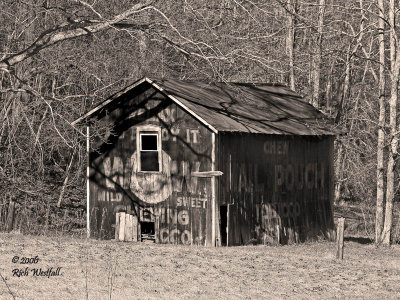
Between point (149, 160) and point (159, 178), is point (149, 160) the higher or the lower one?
the higher one

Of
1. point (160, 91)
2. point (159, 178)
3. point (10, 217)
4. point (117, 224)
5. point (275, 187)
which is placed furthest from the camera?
point (10, 217)

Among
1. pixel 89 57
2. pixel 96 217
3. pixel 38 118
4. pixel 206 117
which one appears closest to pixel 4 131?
pixel 38 118

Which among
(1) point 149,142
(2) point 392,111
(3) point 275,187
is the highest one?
(2) point 392,111

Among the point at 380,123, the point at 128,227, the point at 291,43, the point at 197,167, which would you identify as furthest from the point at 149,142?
the point at 291,43

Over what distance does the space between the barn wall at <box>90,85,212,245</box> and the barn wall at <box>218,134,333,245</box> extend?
77 centimetres

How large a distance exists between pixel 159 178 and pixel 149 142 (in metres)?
1.48

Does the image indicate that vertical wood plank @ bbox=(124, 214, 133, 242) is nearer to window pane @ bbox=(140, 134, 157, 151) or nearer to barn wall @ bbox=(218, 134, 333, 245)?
window pane @ bbox=(140, 134, 157, 151)

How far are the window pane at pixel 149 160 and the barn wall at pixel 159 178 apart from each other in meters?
0.22

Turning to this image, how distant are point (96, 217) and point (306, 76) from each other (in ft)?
65.4

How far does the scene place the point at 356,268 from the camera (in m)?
23.3

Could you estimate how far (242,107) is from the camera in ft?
100

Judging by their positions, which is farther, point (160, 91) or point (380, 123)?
point (380, 123)

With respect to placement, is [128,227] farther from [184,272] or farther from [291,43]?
[291,43]

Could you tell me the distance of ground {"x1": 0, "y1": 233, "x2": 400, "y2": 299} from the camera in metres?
19.4
